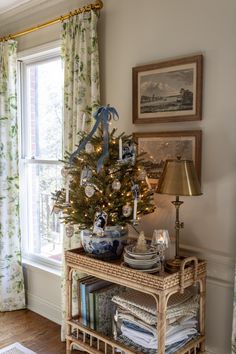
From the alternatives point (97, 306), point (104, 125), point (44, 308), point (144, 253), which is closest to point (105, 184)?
point (104, 125)

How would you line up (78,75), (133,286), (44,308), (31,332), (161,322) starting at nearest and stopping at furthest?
1. (161,322)
2. (133,286)
3. (78,75)
4. (31,332)
5. (44,308)

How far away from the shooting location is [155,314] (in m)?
1.84

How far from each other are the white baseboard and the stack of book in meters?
0.82

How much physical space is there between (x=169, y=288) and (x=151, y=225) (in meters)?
0.62

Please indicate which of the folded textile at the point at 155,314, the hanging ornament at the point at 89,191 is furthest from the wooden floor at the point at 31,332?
the hanging ornament at the point at 89,191

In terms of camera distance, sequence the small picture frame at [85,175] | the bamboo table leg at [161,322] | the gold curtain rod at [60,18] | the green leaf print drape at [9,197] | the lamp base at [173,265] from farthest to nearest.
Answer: the green leaf print drape at [9,197] → the gold curtain rod at [60,18] → the small picture frame at [85,175] → the lamp base at [173,265] → the bamboo table leg at [161,322]

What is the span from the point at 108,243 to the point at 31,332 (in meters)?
1.36

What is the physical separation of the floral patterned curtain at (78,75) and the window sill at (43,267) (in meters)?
0.49

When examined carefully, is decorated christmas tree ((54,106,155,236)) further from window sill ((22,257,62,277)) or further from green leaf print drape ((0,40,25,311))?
green leaf print drape ((0,40,25,311))

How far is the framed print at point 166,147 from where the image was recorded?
2043 mm

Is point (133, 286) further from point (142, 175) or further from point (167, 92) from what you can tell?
point (167, 92)

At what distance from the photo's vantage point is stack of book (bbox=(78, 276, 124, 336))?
2201 mm

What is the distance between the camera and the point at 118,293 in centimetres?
228

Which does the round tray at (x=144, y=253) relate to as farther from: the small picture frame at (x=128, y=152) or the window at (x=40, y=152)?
the window at (x=40, y=152)
